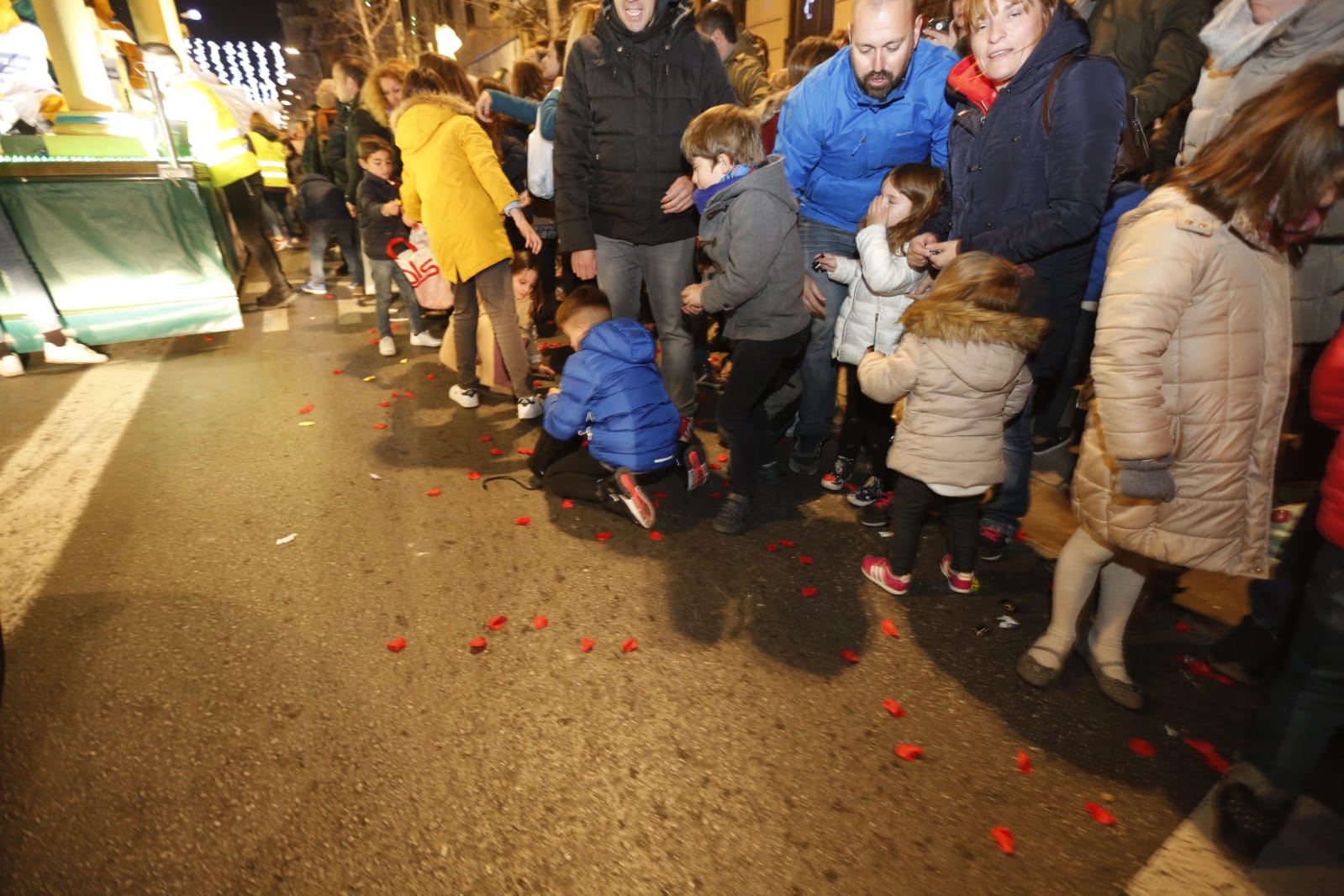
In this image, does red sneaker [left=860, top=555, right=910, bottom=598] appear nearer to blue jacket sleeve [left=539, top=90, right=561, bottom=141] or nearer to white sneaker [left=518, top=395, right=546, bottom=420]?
white sneaker [left=518, top=395, right=546, bottom=420]

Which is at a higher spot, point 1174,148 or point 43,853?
point 1174,148

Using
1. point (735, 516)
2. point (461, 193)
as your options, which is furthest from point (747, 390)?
point (461, 193)

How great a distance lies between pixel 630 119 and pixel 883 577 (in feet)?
9.27

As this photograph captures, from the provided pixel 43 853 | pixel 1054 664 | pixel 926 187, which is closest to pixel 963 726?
pixel 1054 664

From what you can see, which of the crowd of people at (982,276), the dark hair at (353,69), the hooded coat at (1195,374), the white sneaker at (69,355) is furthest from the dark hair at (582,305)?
the white sneaker at (69,355)

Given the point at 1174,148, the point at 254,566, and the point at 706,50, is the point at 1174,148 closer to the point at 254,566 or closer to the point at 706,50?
the point at 706,50

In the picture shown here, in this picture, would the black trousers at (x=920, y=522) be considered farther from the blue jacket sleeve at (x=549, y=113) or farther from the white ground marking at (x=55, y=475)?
the white ground marking at (x=55, y=475)

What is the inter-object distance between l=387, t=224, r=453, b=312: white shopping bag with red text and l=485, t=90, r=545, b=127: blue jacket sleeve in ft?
3.67

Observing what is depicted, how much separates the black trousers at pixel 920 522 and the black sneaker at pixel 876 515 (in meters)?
0.52

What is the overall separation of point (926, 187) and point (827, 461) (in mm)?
1854

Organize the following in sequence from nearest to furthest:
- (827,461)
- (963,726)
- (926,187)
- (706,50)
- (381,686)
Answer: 1. (963,726)
2. (381,686)
3. (926,187)
4. (706,50)
5. (827,461)

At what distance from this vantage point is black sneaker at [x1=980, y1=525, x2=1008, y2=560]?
11.0ft

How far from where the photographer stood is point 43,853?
1907 millimetres

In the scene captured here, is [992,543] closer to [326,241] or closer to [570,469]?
[570,469]
